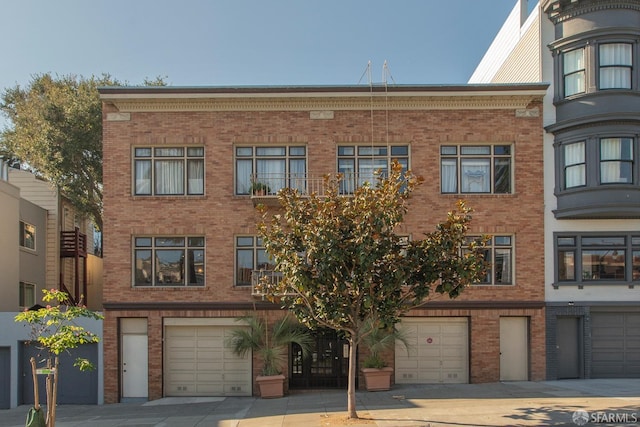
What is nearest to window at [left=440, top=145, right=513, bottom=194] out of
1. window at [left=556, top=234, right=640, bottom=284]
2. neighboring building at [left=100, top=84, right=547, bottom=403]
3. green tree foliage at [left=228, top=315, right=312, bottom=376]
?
neighboring building at [left=100, top=84, right=547, bottom=403]

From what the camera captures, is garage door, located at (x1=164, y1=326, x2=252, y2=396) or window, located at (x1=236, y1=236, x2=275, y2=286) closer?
garage door, located at (x1=164, y1=326, x2=252, y2=396)

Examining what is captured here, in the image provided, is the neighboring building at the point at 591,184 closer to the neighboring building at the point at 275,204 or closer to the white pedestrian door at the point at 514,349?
the neighboring building at the point at 275,204

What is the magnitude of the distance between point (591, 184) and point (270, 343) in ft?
36.6

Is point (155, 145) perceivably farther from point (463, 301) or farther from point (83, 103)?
point (463, 301)

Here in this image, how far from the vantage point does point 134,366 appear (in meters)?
20.0

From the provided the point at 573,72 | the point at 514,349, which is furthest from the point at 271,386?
the point at 573,72

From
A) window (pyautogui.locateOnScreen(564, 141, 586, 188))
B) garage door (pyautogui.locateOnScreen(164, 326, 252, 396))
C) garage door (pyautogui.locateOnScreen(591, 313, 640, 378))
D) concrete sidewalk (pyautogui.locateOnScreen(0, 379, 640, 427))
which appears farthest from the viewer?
garage door (pyautogui.locateOnScreen(164, 326, 252, 396))

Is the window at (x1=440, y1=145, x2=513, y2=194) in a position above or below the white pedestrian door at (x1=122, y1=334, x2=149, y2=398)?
above

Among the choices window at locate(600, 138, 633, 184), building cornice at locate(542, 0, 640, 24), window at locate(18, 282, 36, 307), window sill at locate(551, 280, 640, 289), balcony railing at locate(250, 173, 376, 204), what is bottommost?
window at locate(18, 282, 36, 307)

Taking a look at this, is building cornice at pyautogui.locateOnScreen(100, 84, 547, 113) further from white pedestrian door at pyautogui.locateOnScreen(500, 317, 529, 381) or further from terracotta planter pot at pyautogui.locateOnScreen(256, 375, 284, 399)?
terracotta planter pot at pyautogui.locateOnScreen(256, 375, 284, 399)

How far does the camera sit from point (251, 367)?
19922 millimetres

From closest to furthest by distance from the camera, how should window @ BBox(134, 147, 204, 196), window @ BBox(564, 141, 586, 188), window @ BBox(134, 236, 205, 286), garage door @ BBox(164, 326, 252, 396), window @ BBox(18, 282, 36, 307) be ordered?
window @ BBox(564, 141, 586, 188) < garage door @ BBox(164, 326, 252, 396) < window @ BBox(134, 236, 205, 286) < window @ BBox(134, 147, 204, 196) < window @ BBox(18, 282, 36, 307)

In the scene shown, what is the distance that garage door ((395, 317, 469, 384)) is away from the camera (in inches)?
784

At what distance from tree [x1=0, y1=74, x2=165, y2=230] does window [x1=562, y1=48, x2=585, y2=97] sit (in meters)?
19.4
